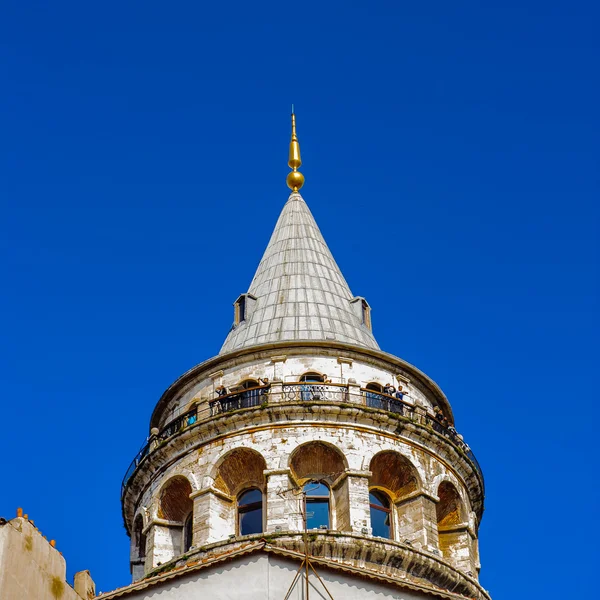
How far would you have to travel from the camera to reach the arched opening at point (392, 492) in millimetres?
40969

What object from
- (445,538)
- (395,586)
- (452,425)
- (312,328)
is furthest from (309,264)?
(395,586)

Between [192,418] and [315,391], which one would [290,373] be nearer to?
[315,391]

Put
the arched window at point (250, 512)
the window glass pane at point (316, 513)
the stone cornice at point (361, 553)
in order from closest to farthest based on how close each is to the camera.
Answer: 1. the stone cornice at point (361, 553)
2. the window glass pane at point (316, 513)
3. the arched window at point (250, 512)

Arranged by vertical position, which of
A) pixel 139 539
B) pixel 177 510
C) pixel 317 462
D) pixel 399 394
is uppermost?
pixel 399 394

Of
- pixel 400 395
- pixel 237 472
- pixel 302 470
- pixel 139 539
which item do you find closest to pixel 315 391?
pixel 302 470

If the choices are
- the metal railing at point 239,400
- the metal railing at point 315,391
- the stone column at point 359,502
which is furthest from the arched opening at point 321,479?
the metal railing at point 239,400

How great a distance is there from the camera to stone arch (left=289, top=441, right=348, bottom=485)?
41156mm

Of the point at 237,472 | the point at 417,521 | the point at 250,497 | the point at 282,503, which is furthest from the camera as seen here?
the point at 237,472

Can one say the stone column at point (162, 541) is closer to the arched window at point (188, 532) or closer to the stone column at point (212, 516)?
the arched window at point (188, 532)

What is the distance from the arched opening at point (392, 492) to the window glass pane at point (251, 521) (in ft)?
9.75

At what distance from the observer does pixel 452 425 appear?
45.9 metres

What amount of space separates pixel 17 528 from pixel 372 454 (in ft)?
39.9

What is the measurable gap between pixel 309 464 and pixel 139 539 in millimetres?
5589

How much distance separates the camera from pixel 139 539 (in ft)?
142
